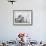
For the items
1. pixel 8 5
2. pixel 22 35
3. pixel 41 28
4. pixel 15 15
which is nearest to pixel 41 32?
pixel 41 28

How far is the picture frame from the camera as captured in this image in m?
4.85

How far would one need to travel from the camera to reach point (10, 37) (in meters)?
4.87

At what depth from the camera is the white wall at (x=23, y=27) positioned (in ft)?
15.8

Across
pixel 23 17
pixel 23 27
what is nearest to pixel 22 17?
pixel 23 17

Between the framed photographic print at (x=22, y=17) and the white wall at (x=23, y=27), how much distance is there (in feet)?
0.37

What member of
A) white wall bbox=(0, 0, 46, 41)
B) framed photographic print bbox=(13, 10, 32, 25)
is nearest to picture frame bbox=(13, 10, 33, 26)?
framed photographic print bbox=(13, 10, 32, 25)

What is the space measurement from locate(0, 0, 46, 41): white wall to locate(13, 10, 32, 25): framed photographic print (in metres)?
0.11

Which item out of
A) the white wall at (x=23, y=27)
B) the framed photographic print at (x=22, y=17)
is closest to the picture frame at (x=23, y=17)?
the framed photographic print at (x=22, y=17)

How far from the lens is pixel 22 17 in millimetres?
4879

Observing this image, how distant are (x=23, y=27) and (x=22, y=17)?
1.24 feet

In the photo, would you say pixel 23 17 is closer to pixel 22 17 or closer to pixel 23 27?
pixel 22 17

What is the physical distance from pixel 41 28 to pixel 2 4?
172 centimetres

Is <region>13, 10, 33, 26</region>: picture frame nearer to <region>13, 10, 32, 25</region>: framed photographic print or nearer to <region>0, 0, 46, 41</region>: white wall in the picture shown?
<region>13, 10, 32, 25</region>: framed photographic print

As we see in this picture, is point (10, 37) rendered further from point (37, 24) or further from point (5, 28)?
point (37, 24)
